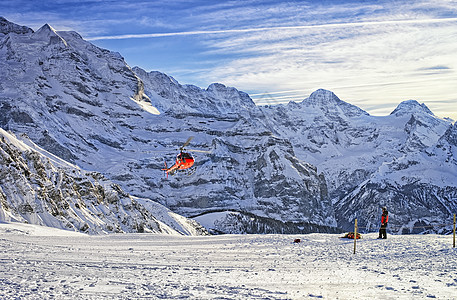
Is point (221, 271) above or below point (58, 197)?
below

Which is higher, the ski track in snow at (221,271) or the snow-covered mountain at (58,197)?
the snow-covered mountain at (58,197)

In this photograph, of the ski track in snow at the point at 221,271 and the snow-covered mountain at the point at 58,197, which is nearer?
the ski track in snow at the point at 221,271

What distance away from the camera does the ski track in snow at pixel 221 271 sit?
50.6 feet

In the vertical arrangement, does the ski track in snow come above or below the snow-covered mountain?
below

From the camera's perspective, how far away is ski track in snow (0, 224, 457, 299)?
15.4 meters

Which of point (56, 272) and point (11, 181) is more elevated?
point (11, 181)

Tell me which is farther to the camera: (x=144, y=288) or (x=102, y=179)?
(x=102, y=179)

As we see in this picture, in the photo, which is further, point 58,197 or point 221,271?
point 58,197

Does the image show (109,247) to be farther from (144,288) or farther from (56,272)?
(144,288)

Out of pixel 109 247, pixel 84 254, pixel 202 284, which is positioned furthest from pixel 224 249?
pixel 202 284

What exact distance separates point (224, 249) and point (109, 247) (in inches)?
265

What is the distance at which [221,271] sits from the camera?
64.8 ft

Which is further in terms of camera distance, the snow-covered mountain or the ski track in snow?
the snow-covered mountain

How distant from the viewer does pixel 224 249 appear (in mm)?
28609
